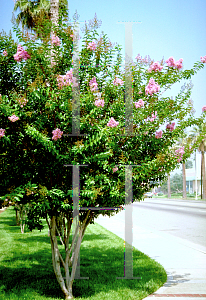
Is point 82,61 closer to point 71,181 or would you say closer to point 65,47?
point 65,47

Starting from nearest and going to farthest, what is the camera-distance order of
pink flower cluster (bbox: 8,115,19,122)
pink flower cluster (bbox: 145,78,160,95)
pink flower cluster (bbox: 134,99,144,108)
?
1. pink flower cluster (bbox: 8,115,19,122)
2. pink flower cluster (bbox: 134,99,144,108)
3. pink flower cluster (bbox: 145,78,160,95)

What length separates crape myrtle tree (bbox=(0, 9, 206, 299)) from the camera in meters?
4.40

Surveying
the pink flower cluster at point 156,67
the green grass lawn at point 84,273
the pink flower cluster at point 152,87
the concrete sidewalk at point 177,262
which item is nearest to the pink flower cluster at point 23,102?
the pink flower cluster at point 152,87

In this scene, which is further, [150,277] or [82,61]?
[150,277]

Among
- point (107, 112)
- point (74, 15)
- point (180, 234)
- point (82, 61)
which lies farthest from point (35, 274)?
point (180, 234)

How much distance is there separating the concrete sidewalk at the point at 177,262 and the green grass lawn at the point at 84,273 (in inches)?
9.3

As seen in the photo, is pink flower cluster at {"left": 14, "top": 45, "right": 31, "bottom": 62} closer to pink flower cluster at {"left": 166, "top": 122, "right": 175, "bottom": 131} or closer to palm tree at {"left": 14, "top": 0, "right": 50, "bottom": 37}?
pink flower cluster at {"left": 166, "top": 122, "right": 175, "bottom": 131}

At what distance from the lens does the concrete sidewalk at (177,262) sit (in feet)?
17.6

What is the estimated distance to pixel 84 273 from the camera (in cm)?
666

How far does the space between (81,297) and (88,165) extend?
86.8 inches

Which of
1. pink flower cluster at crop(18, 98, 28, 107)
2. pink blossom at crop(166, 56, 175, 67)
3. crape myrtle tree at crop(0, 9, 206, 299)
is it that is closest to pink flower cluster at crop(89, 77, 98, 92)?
crape myrtle tree at crop(0, 9, 206, 299)

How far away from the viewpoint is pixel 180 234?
496 inches

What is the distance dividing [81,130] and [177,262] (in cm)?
470

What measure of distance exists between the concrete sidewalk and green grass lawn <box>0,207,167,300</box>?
24 centimetres
